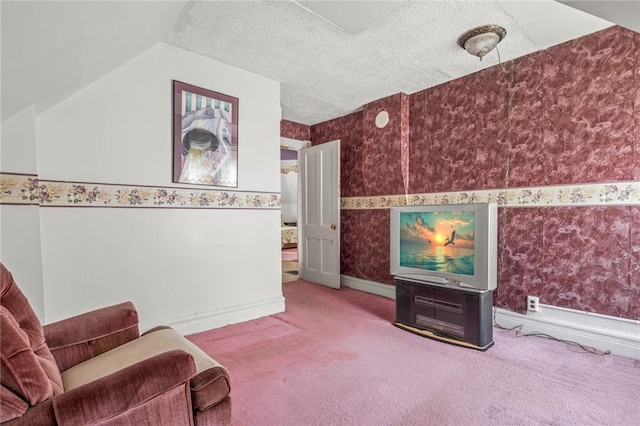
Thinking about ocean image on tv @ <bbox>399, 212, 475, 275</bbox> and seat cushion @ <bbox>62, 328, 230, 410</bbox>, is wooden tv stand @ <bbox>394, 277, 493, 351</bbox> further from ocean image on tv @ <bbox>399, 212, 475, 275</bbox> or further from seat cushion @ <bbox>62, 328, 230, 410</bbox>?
seat cushion @ <bbox>62, 328, 230, 410</bbox>

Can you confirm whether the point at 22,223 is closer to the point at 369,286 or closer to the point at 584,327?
the point at 369,286

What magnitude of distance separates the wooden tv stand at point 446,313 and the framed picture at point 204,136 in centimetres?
194

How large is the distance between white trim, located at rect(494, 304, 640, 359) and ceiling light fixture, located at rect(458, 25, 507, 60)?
2160mm

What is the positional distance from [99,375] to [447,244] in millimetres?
2363

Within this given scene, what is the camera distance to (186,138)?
103 inches

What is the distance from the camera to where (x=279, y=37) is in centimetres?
237

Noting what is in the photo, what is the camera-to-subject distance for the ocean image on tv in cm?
241

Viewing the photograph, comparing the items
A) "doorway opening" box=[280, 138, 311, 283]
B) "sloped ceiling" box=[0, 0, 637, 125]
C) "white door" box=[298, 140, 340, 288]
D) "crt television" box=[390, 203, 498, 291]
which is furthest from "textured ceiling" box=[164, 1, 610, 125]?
"doorway opening" box=[280, 138, 311, 283]

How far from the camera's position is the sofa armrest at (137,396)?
2.93 feet

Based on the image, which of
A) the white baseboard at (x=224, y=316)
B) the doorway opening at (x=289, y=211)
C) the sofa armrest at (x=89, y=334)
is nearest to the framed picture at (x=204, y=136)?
the white baseboard at (x=224, y=316)

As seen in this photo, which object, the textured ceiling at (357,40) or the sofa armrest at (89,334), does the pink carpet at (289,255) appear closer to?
the textured ceiling at (357,40)

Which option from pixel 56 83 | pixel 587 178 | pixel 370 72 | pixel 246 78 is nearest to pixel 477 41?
pixel 370 72

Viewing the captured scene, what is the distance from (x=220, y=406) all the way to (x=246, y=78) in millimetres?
2762

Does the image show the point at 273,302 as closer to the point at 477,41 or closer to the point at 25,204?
the point at 25,204
